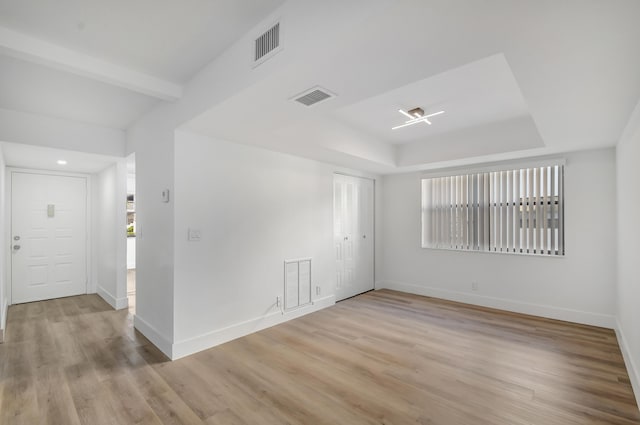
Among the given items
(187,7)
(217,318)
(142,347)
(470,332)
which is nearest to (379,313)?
(470,332)

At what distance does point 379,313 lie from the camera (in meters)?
4.59

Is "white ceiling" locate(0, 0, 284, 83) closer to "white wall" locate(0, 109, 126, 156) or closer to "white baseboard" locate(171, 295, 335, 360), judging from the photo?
"white wall" locate(0, 109, 126, 156)

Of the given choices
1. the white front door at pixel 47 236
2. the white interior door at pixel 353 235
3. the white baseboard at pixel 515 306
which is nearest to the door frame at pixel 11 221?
the white front door at pixel 47 236

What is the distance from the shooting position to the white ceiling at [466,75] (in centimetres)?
139

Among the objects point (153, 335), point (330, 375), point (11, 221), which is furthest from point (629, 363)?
point (11, 221)

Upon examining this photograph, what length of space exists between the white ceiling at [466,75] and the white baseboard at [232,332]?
220 centimetres

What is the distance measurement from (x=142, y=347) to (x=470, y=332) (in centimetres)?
385

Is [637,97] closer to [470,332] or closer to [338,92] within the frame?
[338,92]

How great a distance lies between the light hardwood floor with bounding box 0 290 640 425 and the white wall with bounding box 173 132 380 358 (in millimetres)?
317

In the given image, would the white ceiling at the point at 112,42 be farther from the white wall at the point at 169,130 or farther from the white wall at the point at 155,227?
the white wall at the point at 155,227

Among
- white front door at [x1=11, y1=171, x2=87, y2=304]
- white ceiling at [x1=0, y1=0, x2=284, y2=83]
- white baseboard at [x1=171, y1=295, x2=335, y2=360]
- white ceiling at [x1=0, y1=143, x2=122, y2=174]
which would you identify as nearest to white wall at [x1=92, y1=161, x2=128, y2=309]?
white ceiling at [x1=0, y1=143, x2=122, y2=174]

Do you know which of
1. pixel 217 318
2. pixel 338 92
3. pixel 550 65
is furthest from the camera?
pixel 217 318

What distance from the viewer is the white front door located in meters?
5.09

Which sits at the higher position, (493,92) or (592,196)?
(493,92)
